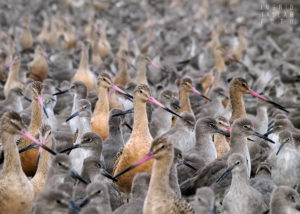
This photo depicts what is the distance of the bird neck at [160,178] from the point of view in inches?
249

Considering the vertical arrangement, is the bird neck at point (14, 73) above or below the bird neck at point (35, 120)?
below

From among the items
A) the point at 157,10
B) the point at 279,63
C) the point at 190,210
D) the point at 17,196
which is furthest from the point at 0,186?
the point at 157,10

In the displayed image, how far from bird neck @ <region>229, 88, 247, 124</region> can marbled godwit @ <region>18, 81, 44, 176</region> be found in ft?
10.3

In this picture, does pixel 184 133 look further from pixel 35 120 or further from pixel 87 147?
pixel 35 120

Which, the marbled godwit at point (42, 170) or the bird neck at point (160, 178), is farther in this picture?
the marbled godwit at point (42, 170)

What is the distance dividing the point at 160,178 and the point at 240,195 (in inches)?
45.2

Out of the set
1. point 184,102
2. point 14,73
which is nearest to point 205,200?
point 184,102

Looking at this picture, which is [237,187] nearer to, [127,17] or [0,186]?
[0,186]

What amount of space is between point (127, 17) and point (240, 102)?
1669 centimetres

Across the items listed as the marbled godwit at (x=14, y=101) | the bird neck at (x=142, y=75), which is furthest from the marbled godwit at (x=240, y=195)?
the bird neck at (x=142, y=75)

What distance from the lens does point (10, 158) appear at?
23.1ft

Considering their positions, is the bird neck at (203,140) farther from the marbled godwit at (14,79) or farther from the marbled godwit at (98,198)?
the marbled godwit at (14,79)

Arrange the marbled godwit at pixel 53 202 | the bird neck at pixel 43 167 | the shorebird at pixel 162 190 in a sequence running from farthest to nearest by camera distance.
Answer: the bird neck at pixel 43 167 < the shorebird at pixel 162 190 < the marbled godwit at pixel 53 202

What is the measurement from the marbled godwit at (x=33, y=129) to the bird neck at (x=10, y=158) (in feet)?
4.44
